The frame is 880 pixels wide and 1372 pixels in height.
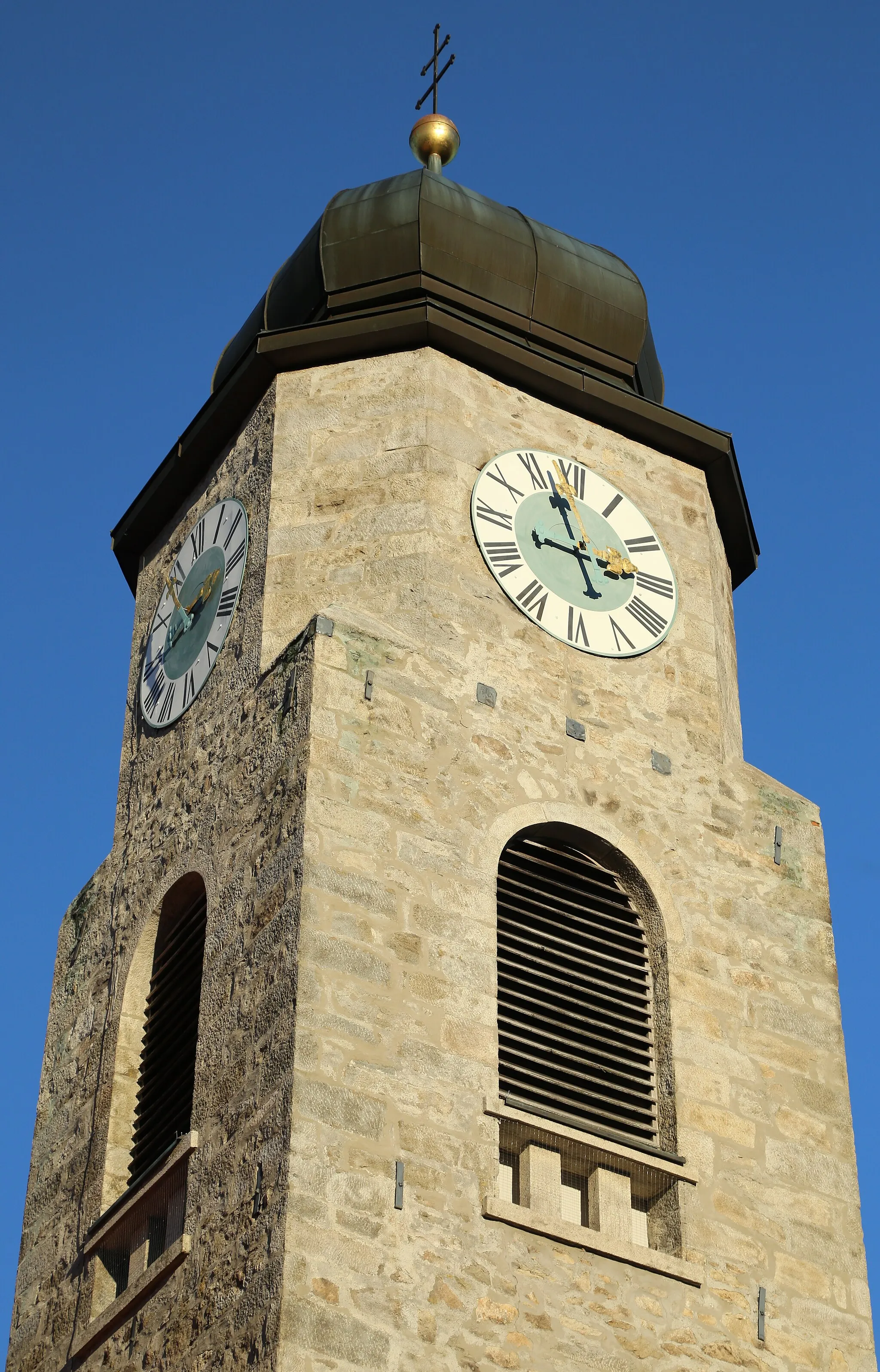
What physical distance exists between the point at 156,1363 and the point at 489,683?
201 inches

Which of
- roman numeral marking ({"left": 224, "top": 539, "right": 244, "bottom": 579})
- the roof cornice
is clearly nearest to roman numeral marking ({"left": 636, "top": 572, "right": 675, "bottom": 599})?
the roof cornice

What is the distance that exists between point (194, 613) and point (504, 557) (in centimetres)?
254

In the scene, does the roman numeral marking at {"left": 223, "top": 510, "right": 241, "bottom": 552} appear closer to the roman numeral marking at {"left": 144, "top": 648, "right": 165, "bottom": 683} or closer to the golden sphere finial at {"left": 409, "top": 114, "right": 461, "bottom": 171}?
the roman numeral marking at {"left": 144, "top": 648, "right": 165, "bottom": 683}

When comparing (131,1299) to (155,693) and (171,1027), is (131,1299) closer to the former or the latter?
(171,1027)

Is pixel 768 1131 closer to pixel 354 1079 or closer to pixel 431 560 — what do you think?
pixel 354 1079

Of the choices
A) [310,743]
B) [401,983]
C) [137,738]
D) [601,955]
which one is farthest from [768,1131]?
[137,738]

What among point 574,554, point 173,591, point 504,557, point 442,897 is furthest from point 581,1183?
point 173,591

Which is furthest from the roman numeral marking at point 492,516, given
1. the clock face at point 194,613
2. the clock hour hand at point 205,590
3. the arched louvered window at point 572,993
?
the arched louvered window at point 572,993

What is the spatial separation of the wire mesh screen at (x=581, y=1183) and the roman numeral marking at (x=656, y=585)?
196 inches

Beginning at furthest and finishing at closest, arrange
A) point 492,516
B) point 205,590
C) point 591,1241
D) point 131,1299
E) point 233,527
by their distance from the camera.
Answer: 1. point 205,590
2. point 233,527
3. point 492,516
4. point 131,1299
5. point 591,1241

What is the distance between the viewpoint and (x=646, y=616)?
19.9m

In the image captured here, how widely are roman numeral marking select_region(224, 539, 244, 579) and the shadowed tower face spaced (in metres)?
0.09

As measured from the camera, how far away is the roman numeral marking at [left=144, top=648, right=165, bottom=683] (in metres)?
20.6

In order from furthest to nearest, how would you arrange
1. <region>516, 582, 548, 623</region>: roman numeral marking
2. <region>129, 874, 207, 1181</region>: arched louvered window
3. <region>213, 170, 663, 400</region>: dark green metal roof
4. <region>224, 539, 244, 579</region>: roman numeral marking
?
<region>213, 170, 663, 400</region>: dark green metal roof
<region>224, 539, 244, 579</region>: roman numeral marking
<region>516, 582, 548, 623</region>: roman numeral marking
<region>129, 874, 207, 1181</region>: arched louvered window
